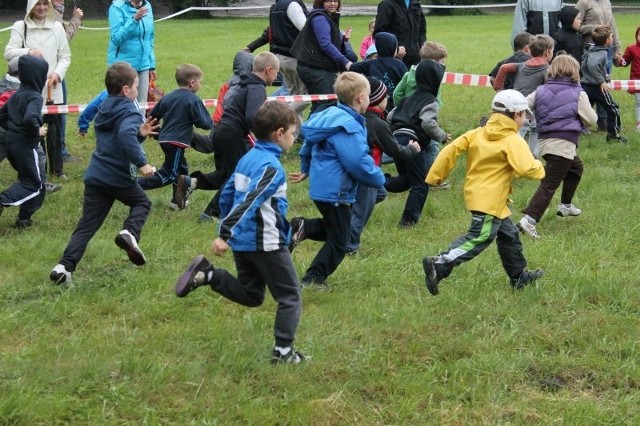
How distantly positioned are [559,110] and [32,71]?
4.74m

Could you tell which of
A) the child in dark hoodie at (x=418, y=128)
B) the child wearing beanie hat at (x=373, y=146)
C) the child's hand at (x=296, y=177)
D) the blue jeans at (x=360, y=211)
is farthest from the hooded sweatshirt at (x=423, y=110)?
the child's hand at (x=296, y=177)

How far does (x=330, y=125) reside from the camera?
289 inches

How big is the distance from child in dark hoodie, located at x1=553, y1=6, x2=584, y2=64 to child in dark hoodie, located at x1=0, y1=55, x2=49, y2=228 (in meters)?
6.97

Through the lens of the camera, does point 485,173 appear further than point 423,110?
No

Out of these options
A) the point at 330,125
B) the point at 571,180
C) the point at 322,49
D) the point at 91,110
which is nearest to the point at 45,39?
the point at 91,110

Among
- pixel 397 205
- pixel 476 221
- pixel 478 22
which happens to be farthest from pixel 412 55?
pixel 478 22

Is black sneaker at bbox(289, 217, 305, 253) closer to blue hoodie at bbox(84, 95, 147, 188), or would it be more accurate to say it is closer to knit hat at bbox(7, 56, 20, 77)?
blue hoodie at bbox(84, 95, 147, 188)

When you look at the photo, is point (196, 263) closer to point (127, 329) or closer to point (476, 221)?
point (127, 329)

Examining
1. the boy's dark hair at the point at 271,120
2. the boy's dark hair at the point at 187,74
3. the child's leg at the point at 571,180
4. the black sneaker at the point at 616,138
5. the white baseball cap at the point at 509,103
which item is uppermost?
the boy's dark hair at the point at 271,120

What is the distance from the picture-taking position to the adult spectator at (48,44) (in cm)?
1097

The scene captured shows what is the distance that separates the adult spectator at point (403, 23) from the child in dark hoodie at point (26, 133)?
4766 mm

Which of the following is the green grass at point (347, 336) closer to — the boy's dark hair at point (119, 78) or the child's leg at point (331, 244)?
the child's leg at point (331, 244)

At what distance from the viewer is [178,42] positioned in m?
29.3

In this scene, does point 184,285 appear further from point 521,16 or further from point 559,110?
point 521,16
